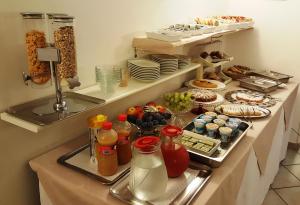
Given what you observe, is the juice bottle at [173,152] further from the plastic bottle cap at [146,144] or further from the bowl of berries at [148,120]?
the bowl of berries at [148,120]

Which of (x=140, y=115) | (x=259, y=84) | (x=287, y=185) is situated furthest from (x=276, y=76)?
(x=140, y=115)

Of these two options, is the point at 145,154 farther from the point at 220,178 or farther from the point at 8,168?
the point at 8,168

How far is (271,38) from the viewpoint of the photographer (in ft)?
8.05

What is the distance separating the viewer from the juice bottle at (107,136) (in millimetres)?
968

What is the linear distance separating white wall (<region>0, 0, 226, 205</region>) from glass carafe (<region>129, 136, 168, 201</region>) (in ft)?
1.56

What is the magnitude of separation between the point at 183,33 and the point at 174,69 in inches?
8.1

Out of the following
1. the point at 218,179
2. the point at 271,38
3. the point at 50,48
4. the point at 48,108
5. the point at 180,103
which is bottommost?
the point at 218,179

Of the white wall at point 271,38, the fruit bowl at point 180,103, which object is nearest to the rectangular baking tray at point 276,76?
the white wall at point 271,38

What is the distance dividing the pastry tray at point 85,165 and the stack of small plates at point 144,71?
452 millimetres

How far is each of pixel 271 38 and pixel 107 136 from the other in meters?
2.03

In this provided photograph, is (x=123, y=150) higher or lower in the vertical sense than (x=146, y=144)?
lower

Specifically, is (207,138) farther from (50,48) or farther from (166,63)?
(50,48)

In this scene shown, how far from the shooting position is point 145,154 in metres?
0.88

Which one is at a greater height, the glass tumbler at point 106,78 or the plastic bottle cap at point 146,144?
the glass tumbler at point 106,78
